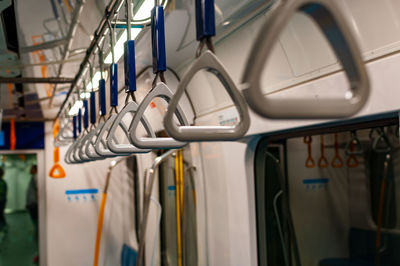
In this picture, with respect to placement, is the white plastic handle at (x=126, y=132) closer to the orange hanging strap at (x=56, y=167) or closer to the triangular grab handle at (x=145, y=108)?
the triangular grab handle at (x=145, y=108)

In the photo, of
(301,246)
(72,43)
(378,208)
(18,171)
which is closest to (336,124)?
(72,43)

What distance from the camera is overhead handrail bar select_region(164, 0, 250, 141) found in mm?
759

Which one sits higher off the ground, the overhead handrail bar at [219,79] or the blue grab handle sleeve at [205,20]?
the blue grab handle sleeve at [205,20]

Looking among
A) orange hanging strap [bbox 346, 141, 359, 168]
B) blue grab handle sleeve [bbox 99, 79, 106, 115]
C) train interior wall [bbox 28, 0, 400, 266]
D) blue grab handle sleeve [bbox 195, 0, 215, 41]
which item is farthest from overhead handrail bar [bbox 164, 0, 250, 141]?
orange hanging strap [bbox 346, 141, 359, 168]

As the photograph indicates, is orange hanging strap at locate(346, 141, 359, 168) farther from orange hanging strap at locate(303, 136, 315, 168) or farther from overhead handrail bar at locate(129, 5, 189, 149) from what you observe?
overhead handrail bar at locate(129, 5, 189, 149)

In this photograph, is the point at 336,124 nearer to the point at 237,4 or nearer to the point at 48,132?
the point at 237,4

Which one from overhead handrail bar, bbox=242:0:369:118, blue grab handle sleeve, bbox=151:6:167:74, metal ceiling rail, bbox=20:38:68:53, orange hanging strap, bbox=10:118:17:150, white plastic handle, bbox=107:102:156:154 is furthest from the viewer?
orange hanging strap, bbox=10:118:17:150

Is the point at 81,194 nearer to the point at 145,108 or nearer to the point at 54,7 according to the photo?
the point at 54,7

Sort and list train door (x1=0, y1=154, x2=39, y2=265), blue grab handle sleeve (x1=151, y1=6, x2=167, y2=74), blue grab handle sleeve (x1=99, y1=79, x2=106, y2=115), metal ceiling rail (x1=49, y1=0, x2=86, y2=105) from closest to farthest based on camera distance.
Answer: blue grab handle sleeve (x1=151, y1=6, x2=167, y2=74) < blue grab handle sleeve (x1=99, y1=79, x2=106, y2=115) < metal ceiling rail (x1=49, y1=0, x2=86, y2=105) < train door (x1=0, y1=154, x2=39, y2=265)

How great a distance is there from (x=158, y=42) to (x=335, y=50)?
67 centimetres

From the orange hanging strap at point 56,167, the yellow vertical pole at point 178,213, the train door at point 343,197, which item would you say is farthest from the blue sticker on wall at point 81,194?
the train door at point 343,197

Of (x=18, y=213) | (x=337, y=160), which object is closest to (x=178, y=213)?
(x=337, y=160)

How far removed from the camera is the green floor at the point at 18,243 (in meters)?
8.51

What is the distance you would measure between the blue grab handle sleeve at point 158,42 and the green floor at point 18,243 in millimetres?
7860
